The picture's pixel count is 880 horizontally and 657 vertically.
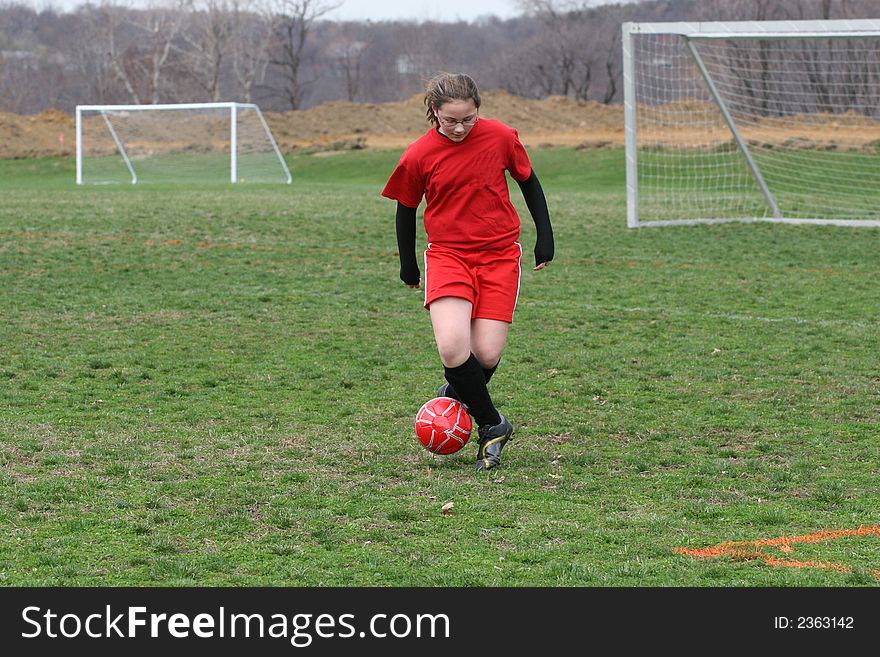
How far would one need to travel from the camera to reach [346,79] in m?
72.2

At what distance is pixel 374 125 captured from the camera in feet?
164

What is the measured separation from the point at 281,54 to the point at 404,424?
63.9 m

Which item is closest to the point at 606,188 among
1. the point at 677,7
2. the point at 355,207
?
the point at 355,207

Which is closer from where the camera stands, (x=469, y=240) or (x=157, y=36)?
(x=469, y=240)

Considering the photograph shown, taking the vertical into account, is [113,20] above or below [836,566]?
above

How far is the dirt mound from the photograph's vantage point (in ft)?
147

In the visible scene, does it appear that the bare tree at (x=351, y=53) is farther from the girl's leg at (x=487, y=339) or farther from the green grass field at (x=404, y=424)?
the girl's leg at (x=487, y=339)

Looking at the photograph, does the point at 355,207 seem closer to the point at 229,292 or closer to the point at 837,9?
the point at 229,292

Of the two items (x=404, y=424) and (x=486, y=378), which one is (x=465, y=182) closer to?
(x=486, y=378)

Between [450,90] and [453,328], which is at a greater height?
[450,90]

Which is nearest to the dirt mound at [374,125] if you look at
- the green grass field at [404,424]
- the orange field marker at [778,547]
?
the green grass field at [404,424]

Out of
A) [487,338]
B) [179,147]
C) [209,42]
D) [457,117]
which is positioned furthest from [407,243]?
[209,42]

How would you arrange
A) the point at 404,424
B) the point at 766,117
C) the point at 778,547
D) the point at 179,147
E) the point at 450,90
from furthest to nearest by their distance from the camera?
the point at 179,147, the point at 766,117, the point at 404,424, the point at 450,90, the point at 778,547
